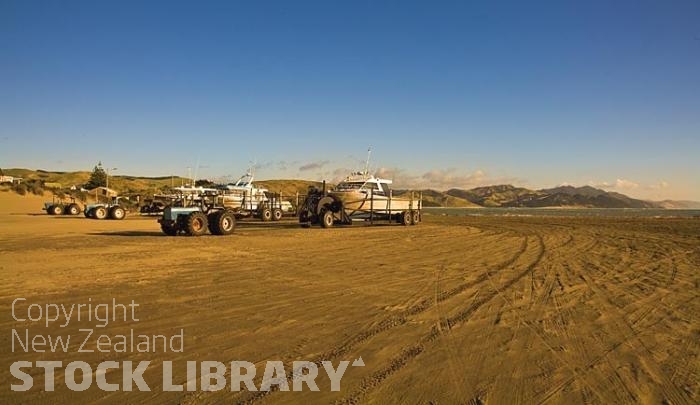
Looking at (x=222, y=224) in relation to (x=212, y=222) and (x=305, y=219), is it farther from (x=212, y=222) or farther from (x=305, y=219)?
(x=305, y=219)

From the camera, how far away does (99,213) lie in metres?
30.0

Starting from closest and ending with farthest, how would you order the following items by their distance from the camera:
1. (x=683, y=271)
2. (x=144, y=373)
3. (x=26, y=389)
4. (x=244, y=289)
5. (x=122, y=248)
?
(x=26, y=389) < (x=144, y=373) < (x=244, y=289) < (x=683, y=271) < (x=122, y=248)

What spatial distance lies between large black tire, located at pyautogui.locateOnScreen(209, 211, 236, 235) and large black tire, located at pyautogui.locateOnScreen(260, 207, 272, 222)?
10753 millimetres

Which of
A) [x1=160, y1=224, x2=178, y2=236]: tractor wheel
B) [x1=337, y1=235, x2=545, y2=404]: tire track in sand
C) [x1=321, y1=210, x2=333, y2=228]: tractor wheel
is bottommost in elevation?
[x1=337, y1=235, x2=545, y2=404]: tire track in sand

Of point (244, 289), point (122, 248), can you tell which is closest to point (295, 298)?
point (244, 289)

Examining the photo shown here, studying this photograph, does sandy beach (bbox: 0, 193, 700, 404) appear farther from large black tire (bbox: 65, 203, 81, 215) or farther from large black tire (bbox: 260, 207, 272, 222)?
large black tire (bbox: 65, 203, 81, 215)

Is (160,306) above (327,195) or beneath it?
beneath

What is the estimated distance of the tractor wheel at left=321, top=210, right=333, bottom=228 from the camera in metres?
22.1

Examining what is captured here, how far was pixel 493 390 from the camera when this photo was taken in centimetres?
361

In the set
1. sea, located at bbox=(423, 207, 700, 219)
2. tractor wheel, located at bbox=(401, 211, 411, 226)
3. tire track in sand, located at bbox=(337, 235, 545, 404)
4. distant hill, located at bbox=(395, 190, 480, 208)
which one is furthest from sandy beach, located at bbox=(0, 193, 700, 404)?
distant hill, located at bbox=(395, 190, 480, 208)

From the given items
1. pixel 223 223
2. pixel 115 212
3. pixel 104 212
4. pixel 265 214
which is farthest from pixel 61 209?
pixel 223 223

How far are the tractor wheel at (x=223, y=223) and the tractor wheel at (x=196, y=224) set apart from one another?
42 centimetres

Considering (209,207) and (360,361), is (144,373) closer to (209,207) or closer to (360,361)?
(360,361)

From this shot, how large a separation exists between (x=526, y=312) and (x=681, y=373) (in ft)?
6.95
